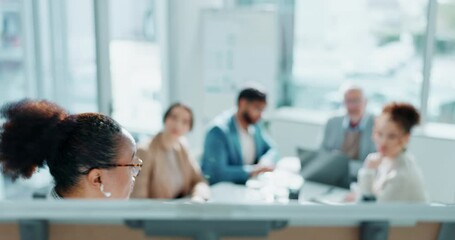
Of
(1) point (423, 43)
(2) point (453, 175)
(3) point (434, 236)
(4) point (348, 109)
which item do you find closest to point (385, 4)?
(1) point (423, 43)

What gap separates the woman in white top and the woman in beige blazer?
983 mm

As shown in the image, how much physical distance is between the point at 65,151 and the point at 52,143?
43 mm

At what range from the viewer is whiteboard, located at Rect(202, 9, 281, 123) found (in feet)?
16.7

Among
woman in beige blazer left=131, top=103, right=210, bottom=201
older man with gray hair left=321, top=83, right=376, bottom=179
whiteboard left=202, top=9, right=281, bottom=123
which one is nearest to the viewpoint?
woman in beige blazer left=131, top=103, right=210, bottom=201

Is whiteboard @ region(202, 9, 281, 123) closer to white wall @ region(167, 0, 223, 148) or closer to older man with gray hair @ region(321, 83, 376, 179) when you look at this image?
white wall @ region(167, 0, 223, 148)

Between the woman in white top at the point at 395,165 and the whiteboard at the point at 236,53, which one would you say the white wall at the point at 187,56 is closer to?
the whiteboard at the point at 236,53

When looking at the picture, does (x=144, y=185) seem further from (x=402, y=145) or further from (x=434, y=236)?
(x=434, y=236)

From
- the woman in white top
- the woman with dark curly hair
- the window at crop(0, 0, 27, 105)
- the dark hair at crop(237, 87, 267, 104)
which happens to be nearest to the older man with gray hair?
the dark hair at crop(237, 87, 267, 104)

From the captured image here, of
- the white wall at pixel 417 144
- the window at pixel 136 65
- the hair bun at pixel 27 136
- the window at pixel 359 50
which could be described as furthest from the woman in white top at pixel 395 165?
the window at pixel 136 65

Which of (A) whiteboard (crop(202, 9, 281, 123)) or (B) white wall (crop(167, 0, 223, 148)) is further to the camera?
(B) white wall (crop(167, 0, 223, 148))

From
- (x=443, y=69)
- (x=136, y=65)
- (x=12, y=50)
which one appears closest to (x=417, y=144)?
(x=443, y=69)

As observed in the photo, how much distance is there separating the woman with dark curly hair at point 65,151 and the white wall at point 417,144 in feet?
6.21

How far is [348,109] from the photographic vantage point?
4102mm

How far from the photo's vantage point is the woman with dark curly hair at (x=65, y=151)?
151 cm
